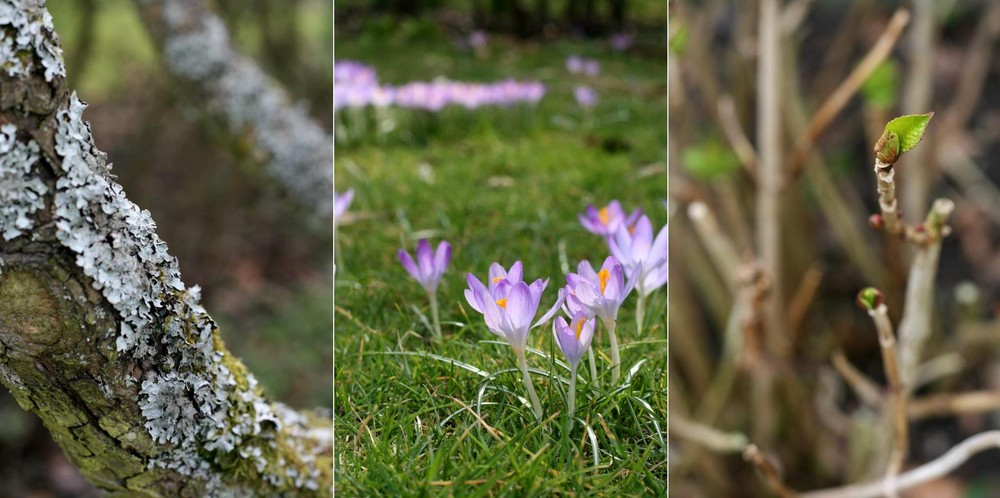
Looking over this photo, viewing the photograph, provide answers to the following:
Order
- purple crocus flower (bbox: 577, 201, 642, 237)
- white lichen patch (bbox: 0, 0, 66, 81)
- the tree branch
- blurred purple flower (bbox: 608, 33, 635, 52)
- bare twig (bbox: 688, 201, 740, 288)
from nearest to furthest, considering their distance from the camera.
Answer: white lichen patch (bbox: 0, 0, 66, 81), purple crocus flower (bbox: 577, 201, 642, 237), blurred purple flower (bbox: 608, 33, 635, 52), bare twig (bbox: 688, 201, 740, 288), the tree branch

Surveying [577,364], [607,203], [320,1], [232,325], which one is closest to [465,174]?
[607,203]

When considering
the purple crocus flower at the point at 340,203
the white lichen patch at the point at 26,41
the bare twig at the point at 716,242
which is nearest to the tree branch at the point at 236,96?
the bare twig at the point at 716,242

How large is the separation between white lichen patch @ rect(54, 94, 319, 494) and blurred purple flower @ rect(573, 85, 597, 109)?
0.36 meters

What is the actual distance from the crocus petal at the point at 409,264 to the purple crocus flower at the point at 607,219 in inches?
4.8

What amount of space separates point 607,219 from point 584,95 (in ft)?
0.61

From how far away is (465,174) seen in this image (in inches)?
27.5

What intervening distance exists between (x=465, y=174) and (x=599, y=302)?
0.66ft

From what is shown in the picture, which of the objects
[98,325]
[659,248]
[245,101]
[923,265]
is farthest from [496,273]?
[245,101]

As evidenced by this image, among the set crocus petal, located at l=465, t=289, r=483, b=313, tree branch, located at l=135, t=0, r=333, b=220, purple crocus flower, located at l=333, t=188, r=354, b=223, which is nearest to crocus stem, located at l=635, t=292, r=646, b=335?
crocus petal, located at l=465, t=289, r=483, b=313

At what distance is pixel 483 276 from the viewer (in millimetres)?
591

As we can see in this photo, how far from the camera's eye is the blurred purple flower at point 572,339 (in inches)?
20.6

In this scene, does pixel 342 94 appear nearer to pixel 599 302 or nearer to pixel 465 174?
pixel 465 174

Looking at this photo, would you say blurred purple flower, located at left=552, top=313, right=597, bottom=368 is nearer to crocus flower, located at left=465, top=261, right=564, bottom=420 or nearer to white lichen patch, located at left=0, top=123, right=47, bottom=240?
crocus flower, located at left=465, top=261, right=564, bottom=420

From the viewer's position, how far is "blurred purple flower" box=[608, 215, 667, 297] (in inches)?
23.7
